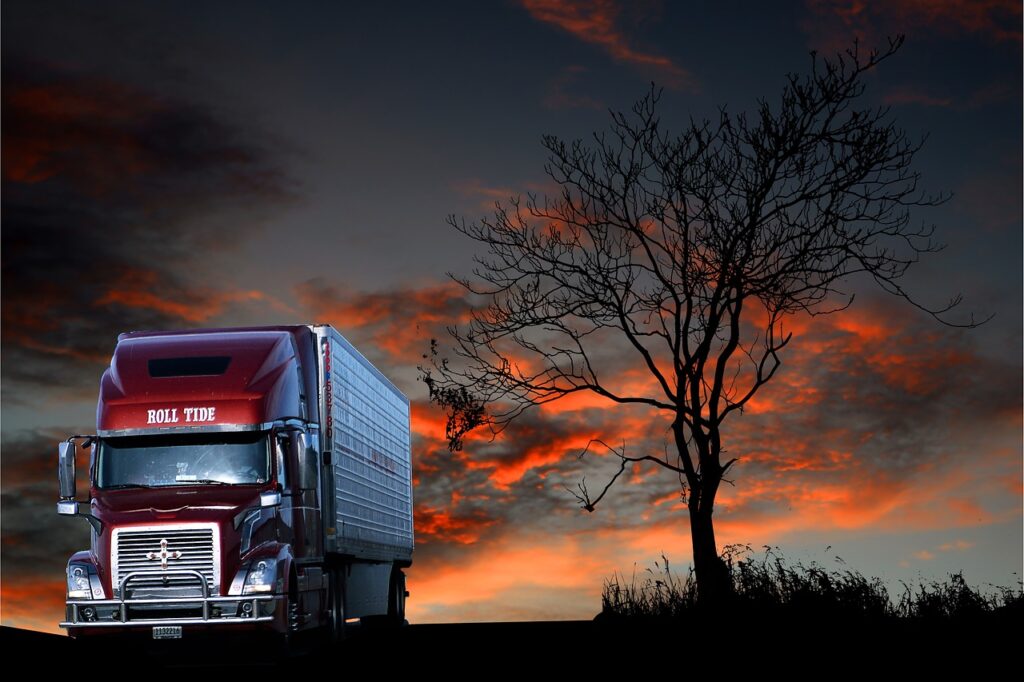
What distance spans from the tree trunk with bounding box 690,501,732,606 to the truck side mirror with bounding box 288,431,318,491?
6658mm

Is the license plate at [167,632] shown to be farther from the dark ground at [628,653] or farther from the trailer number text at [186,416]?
the trailer number text at [186,416]

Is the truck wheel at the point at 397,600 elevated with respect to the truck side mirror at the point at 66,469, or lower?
lower

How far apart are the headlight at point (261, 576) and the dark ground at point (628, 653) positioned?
0.79 meters

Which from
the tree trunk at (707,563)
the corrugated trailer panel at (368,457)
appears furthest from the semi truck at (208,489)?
the tree trunk at (707,563)

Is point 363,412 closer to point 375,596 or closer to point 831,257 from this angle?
point 375,596

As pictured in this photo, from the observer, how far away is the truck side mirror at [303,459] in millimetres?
19750

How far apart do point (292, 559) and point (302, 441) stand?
183 cm

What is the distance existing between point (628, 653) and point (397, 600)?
11963mm

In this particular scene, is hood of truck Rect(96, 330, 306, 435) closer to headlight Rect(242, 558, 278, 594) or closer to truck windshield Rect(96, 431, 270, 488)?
truck windshield Rect(96, 431, 270, 488)

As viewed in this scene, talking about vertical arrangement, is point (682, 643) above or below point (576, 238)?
below

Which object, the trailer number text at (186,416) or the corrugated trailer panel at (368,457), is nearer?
the trailer number text at (186,416)

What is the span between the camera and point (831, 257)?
25.1 m

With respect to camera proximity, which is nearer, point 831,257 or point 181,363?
point 181,363

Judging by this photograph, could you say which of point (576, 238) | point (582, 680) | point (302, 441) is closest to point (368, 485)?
point (302, 441)
